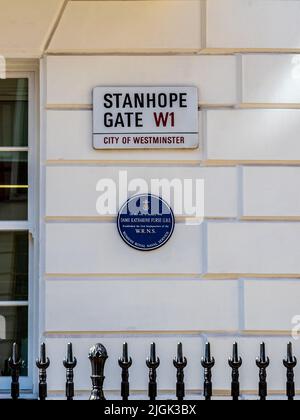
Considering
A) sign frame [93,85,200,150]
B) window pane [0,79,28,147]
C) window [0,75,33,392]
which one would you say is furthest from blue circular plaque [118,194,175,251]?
window pane [0,79,28,147]

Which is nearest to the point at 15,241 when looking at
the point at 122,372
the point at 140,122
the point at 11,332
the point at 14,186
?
the point at 14,186

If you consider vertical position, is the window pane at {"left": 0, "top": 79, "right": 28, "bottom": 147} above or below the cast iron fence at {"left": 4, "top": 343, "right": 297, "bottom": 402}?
above

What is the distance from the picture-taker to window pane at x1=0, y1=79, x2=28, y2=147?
18.4ft

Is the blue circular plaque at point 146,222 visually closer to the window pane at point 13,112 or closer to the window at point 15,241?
the window at point 15,241

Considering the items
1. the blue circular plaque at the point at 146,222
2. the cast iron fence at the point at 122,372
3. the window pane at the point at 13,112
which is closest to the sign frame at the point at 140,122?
the blue circular plaque at the point at 146,222

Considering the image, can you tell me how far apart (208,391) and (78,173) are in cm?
183

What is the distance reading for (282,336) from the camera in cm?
534

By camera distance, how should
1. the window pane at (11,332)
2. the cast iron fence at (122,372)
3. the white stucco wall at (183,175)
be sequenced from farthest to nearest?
the window pane at (11,332), the white stucco wall at (183,175), the cast iron fence at (122,372)

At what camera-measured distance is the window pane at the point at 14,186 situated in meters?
5.58

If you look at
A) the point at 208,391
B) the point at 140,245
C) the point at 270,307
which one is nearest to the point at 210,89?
the point at 140,245

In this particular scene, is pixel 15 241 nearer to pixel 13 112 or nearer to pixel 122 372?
pixel 13 112

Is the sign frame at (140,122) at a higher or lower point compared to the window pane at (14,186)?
higher

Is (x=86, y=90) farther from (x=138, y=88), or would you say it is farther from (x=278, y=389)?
(x=278, y=389)

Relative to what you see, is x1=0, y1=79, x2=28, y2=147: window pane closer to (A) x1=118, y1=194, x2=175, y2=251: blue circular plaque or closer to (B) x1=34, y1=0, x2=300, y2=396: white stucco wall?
(B) x1=34, y1=0, x2=300, y2=396: white stucco wall
